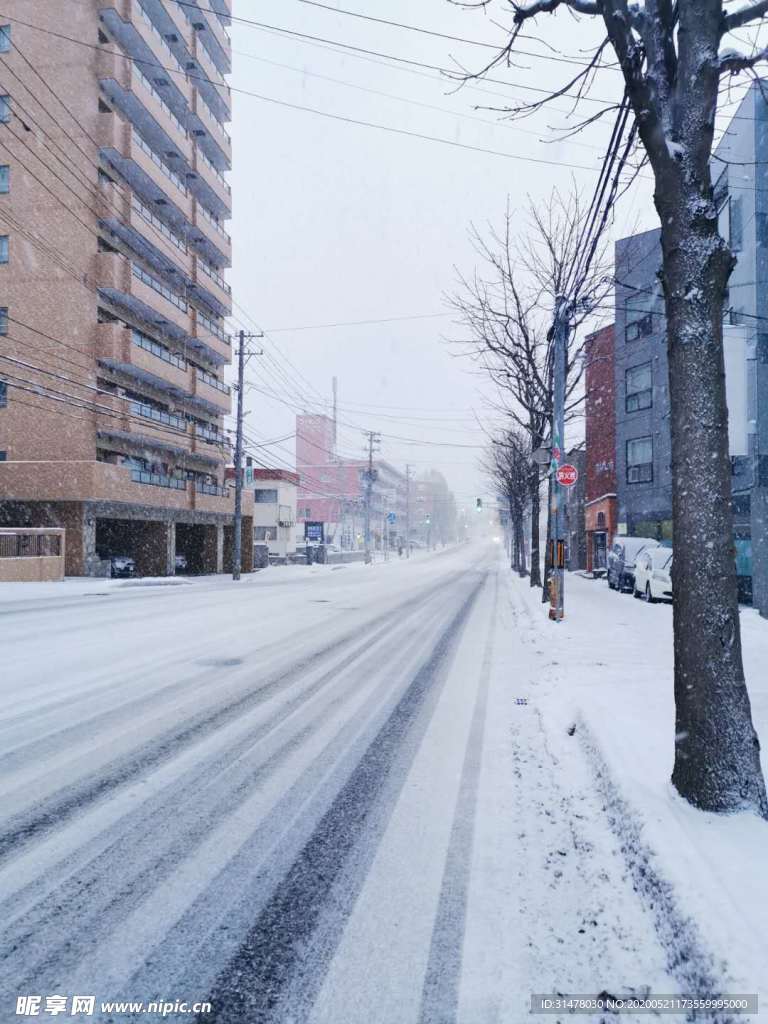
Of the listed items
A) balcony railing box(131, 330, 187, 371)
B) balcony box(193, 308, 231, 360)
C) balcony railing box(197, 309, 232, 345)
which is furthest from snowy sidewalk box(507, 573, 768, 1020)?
balcony railing box(197, 309, 232, 345)

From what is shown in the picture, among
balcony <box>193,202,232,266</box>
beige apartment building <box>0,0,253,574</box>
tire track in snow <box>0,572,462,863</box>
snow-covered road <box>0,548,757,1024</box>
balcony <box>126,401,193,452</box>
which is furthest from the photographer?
balcony <box>193,202,232,266</box>

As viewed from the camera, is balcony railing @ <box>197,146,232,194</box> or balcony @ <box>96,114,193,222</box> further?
balcony railing @ <box>197,146,232,194</box>

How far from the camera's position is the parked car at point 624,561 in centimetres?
2338

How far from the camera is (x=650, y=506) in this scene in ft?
105

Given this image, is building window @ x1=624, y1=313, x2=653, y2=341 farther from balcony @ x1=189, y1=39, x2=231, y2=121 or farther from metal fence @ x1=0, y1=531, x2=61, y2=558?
metal fence @ x1=0, y1=531, x2=61, y2=558

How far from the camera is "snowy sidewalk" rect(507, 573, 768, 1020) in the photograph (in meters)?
2.41

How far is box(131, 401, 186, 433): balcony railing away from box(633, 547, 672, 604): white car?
77.1 feet

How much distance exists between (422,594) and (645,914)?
59.3 feet

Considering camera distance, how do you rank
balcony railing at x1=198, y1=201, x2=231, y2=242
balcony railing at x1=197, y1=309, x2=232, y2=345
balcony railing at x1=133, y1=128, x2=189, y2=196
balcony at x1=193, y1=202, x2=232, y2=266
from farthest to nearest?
balcony railing at x1=197, y1=309, x2=232, y2=345 → balcony railing at x1=198, y1=201, x2=231, y2=242 → balcony at x1=193, y1=202, x2=232, y2=266 → balcony railing at x1=133, y1=128, x2=189, y2=196

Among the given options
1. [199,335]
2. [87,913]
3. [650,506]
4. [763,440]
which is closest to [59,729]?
[87,913]

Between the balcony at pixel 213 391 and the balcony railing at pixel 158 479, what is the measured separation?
6142mm

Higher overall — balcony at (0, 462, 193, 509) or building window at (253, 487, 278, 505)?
building window at (253, 487, 278, 505)

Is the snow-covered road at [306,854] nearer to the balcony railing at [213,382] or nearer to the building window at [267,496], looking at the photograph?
the balcony railing at [213,382]

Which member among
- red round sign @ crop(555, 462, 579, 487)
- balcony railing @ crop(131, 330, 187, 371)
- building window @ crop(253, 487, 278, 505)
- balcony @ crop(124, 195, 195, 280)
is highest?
balcony @ crop(124, 195, 195, 280)
